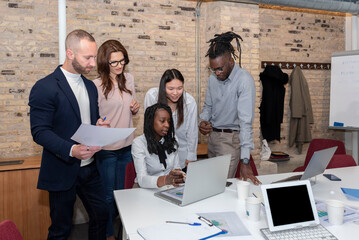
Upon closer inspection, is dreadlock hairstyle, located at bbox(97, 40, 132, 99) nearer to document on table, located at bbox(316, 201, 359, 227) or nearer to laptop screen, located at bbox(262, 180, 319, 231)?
laptop screen, located at bbox(262, 180, 319, 231)

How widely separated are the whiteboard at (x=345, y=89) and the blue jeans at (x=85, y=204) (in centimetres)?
408

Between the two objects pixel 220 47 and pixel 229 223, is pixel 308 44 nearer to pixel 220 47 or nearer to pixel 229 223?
pixel 220 47

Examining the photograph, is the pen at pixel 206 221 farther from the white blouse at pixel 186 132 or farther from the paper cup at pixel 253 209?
the white blouse at pixel 186 132

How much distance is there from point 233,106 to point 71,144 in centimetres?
140

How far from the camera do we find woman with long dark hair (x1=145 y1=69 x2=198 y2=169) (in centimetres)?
268

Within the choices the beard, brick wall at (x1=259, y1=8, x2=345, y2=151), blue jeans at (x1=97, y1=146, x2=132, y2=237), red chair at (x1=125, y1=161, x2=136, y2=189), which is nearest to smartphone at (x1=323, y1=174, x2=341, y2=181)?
red chair at (x1=125, y1=161, x2=136, y2=189)

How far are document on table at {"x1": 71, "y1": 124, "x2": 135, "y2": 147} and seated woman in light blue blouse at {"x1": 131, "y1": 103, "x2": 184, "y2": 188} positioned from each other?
386mm

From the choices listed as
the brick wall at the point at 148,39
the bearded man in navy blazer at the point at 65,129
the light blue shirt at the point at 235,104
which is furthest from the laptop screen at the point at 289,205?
the brick wall at the point at 148,39

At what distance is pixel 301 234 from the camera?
1402 mm

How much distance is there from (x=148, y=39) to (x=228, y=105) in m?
2.02

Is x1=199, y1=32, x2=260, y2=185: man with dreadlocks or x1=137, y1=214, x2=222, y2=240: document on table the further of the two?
x1=199, y1=32, x2=260, y2=185: man with dreadlocks

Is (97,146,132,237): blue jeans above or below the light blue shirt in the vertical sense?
below

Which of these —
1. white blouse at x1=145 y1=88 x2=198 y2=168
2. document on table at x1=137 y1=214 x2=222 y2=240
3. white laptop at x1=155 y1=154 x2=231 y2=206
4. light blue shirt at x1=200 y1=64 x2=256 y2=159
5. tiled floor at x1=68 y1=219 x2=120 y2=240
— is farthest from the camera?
tiled floor at x1=68 y1=219 x2=120 y2=240

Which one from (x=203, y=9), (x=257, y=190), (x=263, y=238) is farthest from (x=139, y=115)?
(x=263, y=238)
